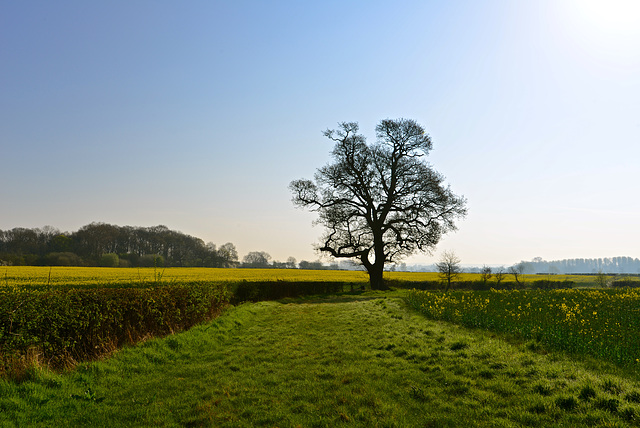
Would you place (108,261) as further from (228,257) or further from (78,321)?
(78,321)

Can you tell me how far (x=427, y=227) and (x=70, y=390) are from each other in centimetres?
2796

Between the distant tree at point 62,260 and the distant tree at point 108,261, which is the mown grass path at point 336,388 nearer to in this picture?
the distant tree at point 62,260

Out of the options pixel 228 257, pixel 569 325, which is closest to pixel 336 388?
pixel 569 325

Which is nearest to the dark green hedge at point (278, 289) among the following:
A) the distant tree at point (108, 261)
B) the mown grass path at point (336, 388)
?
the mown grass path at point (336, 388)

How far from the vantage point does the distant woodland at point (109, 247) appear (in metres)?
59.7

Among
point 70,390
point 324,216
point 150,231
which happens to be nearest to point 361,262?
point 324,216

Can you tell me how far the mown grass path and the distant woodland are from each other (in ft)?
182

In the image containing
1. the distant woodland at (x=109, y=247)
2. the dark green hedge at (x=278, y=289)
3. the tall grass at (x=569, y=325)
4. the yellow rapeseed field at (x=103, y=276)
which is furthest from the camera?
the distant woodland at (x=109, y=247)

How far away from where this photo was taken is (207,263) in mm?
76312

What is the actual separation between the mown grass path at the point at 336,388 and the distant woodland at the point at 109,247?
55321mm

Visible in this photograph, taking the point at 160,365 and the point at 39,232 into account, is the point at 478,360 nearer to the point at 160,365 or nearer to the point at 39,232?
the point at 160,365

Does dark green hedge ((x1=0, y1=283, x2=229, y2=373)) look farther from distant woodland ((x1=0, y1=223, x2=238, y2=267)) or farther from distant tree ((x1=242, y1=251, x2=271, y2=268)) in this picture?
distant tree ((x1=242, y1=251, x2=271, y2=268))

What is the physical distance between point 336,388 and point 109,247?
8565 cm

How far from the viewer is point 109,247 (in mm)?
77375
